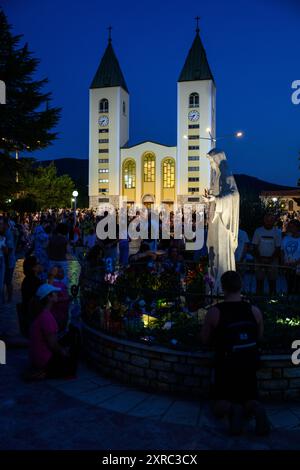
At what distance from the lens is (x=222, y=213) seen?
691cm

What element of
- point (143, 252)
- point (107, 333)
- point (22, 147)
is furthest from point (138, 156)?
point (107, 333)

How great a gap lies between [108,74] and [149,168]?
60.6 feet

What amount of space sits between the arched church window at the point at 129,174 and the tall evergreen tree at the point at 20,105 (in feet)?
159

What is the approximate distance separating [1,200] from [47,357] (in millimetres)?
26495

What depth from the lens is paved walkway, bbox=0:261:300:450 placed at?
4.20 meters


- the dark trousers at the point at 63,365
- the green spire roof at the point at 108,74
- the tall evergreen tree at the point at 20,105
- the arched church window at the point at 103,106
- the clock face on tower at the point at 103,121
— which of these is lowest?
the dark trousers at the point at 63,365

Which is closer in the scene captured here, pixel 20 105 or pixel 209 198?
pixel 209 198

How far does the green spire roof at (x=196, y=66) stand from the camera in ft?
248

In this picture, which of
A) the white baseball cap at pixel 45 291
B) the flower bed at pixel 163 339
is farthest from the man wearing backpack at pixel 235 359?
the white baseball cap at pixel 45 291

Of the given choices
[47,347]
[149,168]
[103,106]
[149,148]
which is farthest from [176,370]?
[103,106]

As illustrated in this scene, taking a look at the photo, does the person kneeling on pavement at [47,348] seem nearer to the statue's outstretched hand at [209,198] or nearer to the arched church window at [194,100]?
the statue's outstretched hand at [209,198]

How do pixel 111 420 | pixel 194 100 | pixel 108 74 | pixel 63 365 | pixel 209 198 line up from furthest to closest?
pixel 108 74 → pixel 194 100 → pixel 209 198 → pixel 63 365 → pixel 111 420

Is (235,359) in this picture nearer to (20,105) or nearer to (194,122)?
(20,105)

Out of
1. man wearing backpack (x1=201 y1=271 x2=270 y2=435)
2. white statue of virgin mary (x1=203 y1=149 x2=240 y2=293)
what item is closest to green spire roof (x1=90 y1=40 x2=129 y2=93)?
white statue of virgin mary (x1=203 y1=149 x2=240 y2=293)
